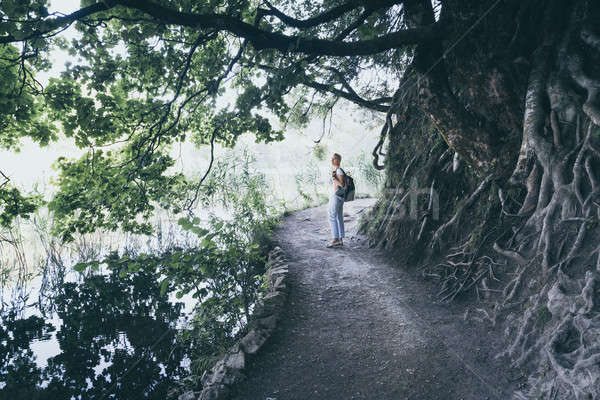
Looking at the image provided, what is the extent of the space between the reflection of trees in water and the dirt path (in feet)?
5.94

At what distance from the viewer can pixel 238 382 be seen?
10.0 feet

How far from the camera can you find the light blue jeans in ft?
21.6

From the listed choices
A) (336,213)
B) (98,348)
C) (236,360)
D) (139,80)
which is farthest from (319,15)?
(98,348)

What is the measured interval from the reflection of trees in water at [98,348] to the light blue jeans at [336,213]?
11.4 feet

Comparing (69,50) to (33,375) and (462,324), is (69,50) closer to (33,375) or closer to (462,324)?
(33,375)

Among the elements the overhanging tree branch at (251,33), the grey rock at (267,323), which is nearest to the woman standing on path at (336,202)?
the overhanging tree branch at (251,33)

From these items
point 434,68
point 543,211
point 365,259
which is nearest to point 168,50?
point 434,68

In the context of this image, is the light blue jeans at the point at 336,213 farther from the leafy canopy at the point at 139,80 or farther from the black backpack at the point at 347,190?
the leafy canopy at the point at 139,80

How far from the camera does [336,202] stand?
659 centimetres

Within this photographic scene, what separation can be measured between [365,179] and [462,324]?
12481mm

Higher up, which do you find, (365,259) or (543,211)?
(543,211)

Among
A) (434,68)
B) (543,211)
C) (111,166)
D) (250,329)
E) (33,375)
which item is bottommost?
(33,375)

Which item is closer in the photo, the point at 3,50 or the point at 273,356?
the point at 273,356

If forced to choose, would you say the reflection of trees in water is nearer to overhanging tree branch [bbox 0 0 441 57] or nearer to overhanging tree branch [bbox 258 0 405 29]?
overhanging tree branch [bbox 0 0 441 57]
